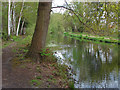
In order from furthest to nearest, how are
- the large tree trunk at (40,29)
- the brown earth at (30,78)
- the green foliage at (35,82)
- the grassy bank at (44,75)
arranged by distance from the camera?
the large tree trunk at (40,29) → the grassy bank at (44,75) → the green foliage at (35,82) → the brown earth at (30,78)

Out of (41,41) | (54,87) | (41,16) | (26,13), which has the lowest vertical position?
(54,87)

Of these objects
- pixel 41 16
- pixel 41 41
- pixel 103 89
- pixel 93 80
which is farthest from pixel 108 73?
pixel 41 16

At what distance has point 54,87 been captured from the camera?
5523 mm

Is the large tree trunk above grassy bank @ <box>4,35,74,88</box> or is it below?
above

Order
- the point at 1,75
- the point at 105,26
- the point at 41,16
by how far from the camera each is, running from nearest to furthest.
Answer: the point at 1,75 → the point at 105,26 → the point at 41,16

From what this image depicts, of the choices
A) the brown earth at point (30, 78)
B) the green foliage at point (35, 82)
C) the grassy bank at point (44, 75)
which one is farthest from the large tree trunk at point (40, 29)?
the green foliage at point (35, 82)

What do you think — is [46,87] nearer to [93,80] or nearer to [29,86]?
[29,86]

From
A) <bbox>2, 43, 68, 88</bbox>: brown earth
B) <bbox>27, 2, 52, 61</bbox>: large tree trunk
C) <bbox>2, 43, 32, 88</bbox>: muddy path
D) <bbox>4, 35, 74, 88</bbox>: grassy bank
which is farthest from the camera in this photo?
<bbox>27, 2, 52, 61</bbox>: large tree trunk

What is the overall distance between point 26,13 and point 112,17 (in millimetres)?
25313

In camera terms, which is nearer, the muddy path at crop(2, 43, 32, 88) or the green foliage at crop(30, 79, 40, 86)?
the muddy path at crop(2, 43, 32, 88)

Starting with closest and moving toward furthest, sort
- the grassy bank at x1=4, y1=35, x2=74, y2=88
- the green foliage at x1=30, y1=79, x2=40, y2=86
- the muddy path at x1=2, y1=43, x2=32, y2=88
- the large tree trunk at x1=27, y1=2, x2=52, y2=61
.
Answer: the muddy path at x1=2, y1=43, x2=32, y2=88 → the green foliage at x1=30, y1=79, x2=40, y2=86 → the grassy bank at x1=4, y1=35, x2=74, y2=88 → the large tree trunk at x1=27, y1=2, x2=52, y2=61

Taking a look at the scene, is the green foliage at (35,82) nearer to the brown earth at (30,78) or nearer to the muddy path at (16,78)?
the brown earth at (30,78)

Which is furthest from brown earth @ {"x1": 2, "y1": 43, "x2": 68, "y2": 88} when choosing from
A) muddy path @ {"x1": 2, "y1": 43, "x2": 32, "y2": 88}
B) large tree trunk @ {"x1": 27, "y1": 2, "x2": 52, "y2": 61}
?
large tree trunk @ {"x1": 27, "y1": 2, "x2": 52, "y2": 61}

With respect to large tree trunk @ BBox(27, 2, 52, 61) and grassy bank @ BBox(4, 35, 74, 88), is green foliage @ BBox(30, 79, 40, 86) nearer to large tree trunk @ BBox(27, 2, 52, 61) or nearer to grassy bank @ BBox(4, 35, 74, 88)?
grassy bank @ BBox(4, 35, 74, 88)
